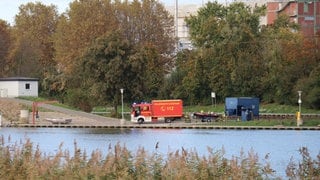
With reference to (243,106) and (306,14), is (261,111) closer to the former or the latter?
(243,106)

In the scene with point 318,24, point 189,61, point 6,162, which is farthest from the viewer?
point 318,24

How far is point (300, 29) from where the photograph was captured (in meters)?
92.6

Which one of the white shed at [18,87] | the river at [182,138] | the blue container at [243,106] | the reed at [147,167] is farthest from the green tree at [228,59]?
the reed at [147,167]

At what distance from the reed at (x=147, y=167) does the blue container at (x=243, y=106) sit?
51432mm

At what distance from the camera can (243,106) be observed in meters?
73.8

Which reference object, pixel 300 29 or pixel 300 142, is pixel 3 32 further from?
pixel 300 142

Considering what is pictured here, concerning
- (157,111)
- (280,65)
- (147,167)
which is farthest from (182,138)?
(147,167)

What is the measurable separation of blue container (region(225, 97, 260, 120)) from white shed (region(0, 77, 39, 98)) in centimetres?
1986

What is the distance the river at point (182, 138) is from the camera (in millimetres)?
48312

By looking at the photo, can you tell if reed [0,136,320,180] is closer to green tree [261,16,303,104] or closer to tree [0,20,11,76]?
green tree [261,16,303,104]

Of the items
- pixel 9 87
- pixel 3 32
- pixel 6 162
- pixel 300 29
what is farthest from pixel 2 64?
pixel 6 162

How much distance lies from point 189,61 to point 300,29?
53.4 feet

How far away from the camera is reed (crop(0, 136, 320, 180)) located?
19.9m

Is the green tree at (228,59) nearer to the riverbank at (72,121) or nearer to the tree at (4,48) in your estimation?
the riverbank at (72,121)
